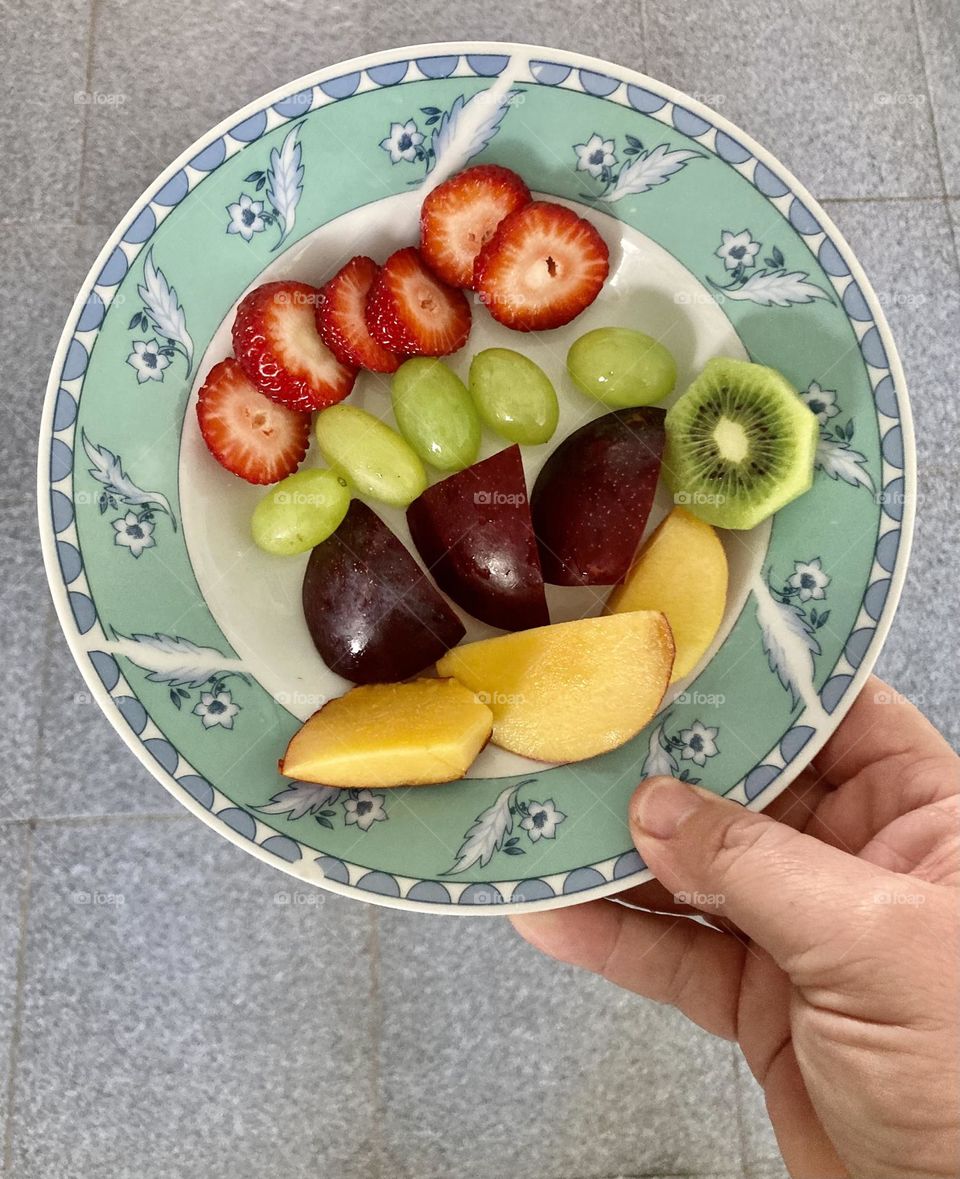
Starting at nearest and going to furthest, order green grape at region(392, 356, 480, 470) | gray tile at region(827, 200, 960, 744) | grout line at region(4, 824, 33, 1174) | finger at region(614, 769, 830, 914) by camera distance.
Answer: green grape at region(392, 356, 480, 470) → finger at region(614, 769, 830, 914) → grout line at region(4, 824, 33, 1174) → gray tile at region(827, 200, 960, 744)

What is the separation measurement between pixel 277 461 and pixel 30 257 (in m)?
0.82

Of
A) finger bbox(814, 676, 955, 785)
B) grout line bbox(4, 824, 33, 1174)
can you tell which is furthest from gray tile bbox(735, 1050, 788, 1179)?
grout line bbox(4, 824, 33, 1174)

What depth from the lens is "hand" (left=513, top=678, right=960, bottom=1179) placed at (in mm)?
991

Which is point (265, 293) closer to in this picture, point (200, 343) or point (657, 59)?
point (200, 343)

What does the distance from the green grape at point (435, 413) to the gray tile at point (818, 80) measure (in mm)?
→ 928

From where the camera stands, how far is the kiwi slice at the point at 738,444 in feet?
3.84

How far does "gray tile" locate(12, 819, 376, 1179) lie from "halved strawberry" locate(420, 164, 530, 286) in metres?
1.02

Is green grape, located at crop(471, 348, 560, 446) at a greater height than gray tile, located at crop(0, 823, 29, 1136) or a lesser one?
greater

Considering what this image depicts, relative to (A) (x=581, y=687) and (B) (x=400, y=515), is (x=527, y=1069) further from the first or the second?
(B) (x=400, y=515)

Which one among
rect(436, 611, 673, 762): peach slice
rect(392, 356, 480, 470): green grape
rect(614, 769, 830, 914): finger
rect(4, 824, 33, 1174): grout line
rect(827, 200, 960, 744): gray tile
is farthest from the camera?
rect(827, 200, 960, 744): gray tile

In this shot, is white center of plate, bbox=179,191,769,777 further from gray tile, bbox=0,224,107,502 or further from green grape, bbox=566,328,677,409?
gray tile, bbox=0,224,107,502

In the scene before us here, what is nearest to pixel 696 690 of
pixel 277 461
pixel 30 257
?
pixel 277 461

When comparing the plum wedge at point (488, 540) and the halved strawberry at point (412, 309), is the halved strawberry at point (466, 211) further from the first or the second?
the plum wedge at point (488, 540)

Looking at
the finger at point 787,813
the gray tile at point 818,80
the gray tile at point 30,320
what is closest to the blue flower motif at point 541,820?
the finger at point 787,813
